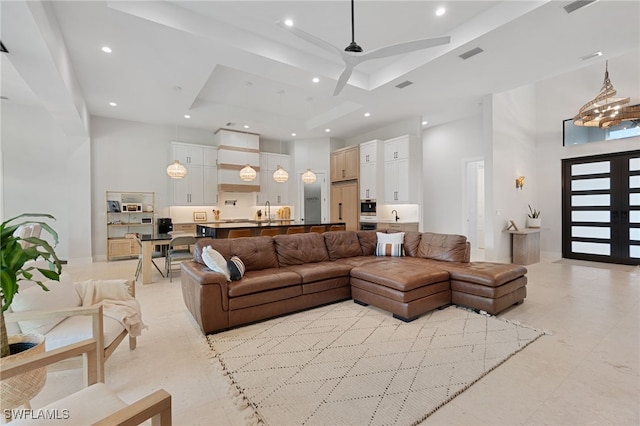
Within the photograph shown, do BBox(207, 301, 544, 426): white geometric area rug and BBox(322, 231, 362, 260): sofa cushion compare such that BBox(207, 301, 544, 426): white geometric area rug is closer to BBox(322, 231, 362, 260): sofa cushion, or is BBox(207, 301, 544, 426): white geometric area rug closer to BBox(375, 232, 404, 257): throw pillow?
BBox(322, 231, 362, 260): sofa cushion

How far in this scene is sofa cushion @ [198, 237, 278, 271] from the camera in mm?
3611

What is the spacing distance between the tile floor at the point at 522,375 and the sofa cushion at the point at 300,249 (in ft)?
4.50

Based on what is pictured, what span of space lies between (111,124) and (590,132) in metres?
11.3

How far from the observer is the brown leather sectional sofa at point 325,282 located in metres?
3.02

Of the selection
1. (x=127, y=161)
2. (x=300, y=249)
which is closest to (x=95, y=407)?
(x=300, y=249)

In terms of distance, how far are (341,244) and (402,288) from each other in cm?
159

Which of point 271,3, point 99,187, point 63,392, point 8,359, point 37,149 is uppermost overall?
point 271,3

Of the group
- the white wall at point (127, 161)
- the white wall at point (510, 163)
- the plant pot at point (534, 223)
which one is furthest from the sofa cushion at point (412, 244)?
the white wall at point (127, 161)

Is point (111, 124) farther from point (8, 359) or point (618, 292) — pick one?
point (618, 292)

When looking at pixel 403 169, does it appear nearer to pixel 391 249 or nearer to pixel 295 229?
pixel 391 249

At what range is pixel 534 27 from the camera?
3.52m

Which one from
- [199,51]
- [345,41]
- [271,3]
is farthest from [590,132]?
[199,51]

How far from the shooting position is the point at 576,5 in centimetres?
312

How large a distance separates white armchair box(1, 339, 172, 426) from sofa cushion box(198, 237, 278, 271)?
2.19 metres
